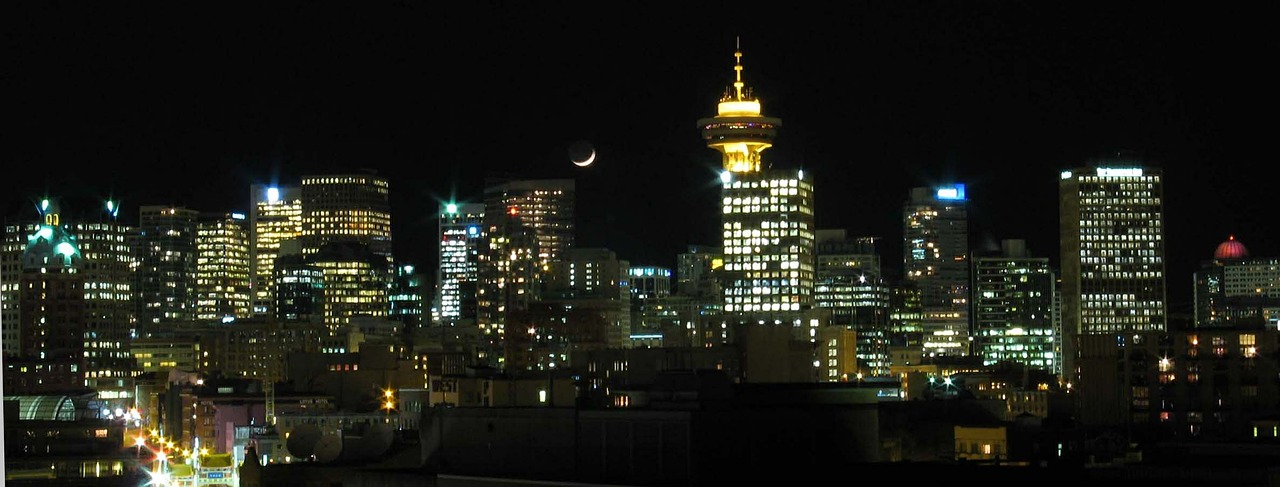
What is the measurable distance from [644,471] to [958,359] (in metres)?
142

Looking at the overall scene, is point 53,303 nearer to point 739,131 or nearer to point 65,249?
point 65,249

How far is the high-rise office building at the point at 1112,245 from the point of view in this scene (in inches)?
6914

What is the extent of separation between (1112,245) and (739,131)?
40.0 meters

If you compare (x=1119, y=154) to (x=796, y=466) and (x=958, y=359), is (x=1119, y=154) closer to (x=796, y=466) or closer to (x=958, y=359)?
(x=958, y=359)

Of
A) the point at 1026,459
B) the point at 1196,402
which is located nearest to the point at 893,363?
the point at 1196,402

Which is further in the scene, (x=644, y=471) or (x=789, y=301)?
(x=789, y=301)

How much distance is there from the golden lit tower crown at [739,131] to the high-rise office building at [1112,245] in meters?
33.0

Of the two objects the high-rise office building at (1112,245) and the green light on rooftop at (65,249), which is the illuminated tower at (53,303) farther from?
the high-rise office building at (1112,245)

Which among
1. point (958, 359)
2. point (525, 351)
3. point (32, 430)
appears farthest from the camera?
point (958, 359)

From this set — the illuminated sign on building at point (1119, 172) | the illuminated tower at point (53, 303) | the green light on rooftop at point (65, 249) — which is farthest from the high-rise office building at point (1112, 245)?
the green light on rooftop at point (65, 249)

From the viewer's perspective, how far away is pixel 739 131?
196125 mm


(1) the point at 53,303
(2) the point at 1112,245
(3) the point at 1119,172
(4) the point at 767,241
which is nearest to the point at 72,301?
(1) the point at 53,303

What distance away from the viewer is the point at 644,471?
38.8 metres

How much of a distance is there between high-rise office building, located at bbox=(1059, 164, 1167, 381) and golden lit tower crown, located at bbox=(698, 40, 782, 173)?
1299 inches
